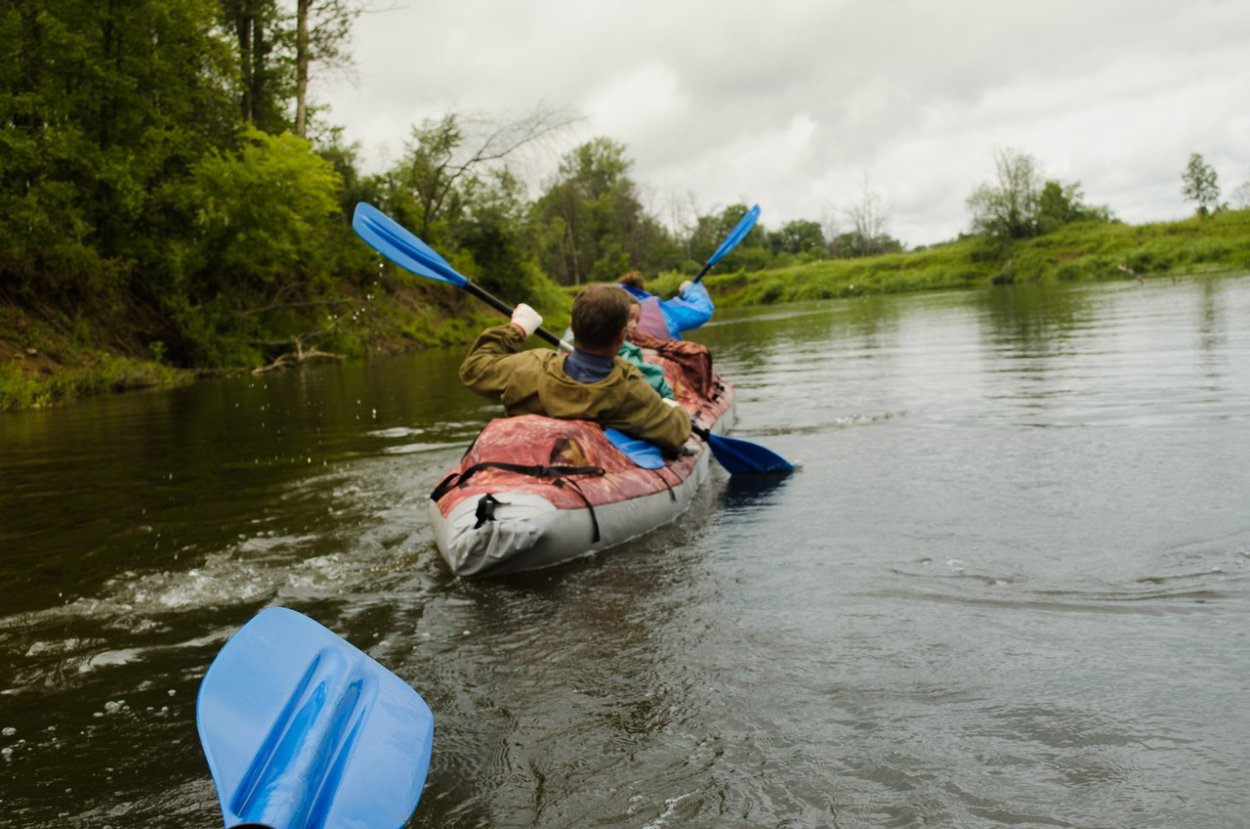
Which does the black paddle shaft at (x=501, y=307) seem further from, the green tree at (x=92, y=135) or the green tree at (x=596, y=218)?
the green tree at (x=596, y=218)

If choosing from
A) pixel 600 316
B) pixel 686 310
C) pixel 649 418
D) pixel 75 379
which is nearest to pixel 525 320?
pixel 600 316

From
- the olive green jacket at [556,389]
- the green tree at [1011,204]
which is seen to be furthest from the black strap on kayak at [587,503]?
the green tree at [1011,204]

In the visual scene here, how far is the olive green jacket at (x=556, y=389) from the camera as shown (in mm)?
5387

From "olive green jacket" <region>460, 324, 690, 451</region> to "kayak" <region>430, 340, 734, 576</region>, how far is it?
5.3 inches

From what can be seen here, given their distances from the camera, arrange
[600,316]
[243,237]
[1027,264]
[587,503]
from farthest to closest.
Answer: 1. [1027,264]
2. [243,237]
3. [600,316]
4. [587,503]

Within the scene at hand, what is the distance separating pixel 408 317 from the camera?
29.0 metres

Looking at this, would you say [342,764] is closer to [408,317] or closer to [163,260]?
[163,260]

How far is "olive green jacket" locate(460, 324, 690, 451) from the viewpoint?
212 inches

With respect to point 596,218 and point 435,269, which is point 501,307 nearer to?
point 435,269

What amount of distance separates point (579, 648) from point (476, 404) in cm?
878

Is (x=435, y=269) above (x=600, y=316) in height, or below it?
above

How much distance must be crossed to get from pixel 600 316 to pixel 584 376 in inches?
14.9

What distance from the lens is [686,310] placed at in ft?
30.0

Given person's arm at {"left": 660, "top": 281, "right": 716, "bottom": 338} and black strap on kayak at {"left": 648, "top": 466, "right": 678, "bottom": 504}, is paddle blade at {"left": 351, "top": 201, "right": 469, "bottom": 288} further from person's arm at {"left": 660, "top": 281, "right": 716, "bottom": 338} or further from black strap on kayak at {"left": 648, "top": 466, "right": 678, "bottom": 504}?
person's arm at {"left": 660, "top": 281, "right": 716, "bottom": 338}
